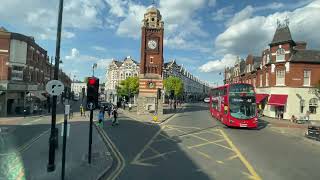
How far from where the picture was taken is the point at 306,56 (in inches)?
1810

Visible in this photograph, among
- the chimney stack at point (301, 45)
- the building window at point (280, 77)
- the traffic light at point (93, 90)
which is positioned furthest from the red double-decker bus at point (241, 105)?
the chimney stack at point (301, 45)

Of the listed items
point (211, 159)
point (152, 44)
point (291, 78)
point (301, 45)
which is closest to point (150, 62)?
point (152, 44)

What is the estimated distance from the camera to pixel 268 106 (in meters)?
49.4

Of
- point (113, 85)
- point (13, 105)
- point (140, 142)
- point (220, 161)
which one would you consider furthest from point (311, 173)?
point (113, 85)

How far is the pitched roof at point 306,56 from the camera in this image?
4522cm

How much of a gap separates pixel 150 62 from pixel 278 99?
1971 centimetres

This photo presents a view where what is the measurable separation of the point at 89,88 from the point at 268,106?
132ft

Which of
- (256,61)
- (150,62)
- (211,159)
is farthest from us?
(256,61)

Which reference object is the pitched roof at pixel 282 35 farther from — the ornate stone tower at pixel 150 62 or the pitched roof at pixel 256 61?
the ornate stone tower at pixel 150 62

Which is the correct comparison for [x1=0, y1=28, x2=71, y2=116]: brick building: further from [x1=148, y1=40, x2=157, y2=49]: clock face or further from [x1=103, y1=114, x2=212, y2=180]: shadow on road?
[x1=103, y1=114, x2=212, y2=180]: shadow on road

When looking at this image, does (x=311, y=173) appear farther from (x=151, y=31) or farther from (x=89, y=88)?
(x=151, y=31)

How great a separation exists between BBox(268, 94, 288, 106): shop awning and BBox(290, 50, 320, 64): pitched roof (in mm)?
4896

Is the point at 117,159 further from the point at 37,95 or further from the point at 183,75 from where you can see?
the point at 183,75

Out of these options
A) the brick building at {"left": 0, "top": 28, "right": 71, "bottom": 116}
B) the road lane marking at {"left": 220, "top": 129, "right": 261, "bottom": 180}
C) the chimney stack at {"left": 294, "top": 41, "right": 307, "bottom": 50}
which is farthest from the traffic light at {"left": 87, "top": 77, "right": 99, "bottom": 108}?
the chimney stack at {"left": 294, "top": 41, "right": 307, "bottom": 50}
